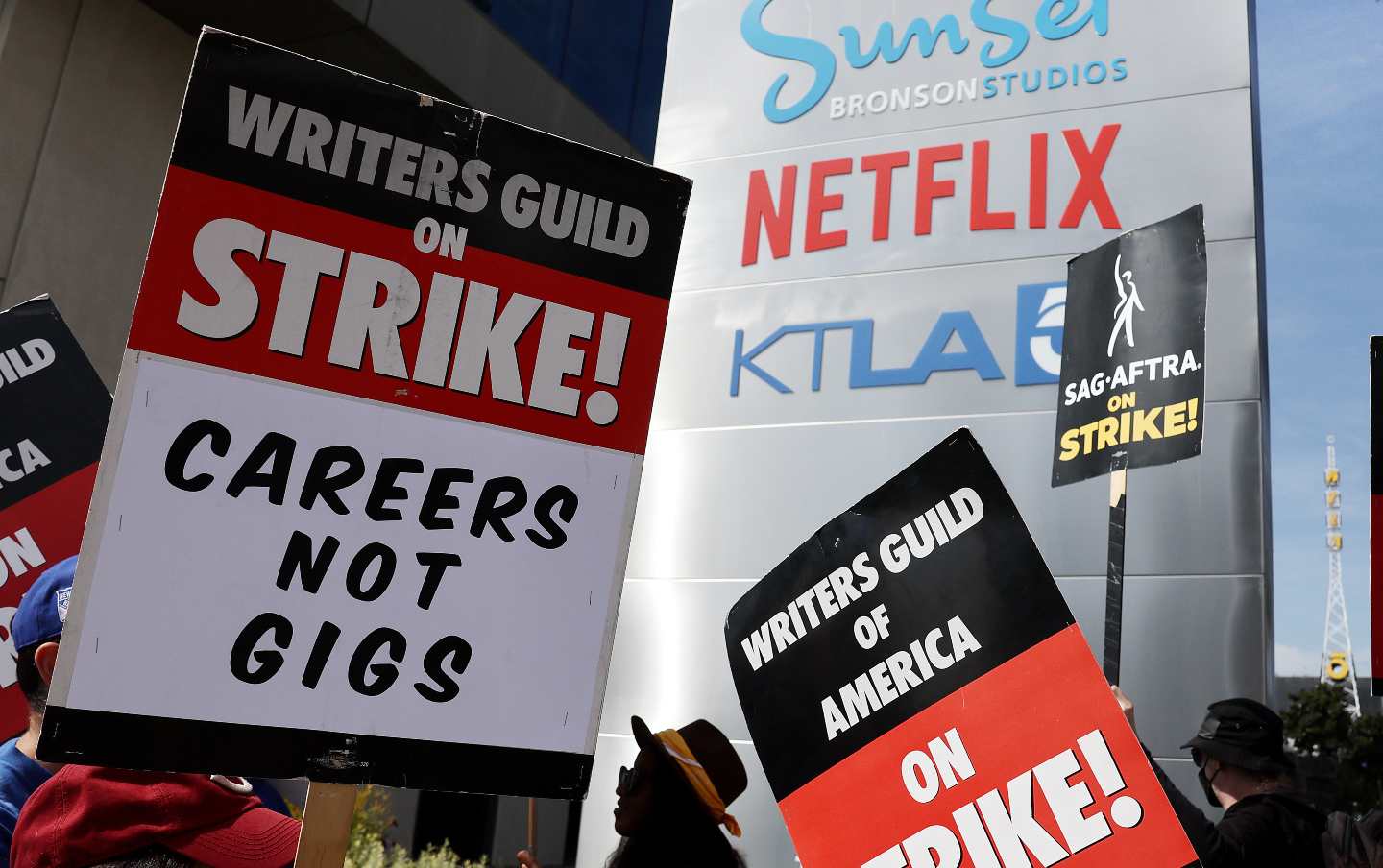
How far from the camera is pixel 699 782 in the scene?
3.29 m

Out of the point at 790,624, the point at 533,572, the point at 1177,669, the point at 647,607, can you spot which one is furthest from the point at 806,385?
the point at 533,572

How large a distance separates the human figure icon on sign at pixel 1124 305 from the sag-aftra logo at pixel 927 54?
2.34m

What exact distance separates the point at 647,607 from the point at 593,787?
998 mm

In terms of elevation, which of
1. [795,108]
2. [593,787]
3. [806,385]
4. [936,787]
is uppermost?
[795,108]

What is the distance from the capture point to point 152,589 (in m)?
1.94

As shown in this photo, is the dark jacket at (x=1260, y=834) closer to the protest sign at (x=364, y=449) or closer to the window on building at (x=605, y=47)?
the protest sign at (x=364, y=449)

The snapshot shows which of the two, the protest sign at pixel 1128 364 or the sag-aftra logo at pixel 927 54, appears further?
the sag-aftra logo at pixel 927 54

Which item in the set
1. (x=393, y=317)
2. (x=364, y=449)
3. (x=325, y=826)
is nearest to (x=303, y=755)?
(x=325, y=826)

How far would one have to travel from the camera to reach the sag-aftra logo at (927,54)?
6227mm

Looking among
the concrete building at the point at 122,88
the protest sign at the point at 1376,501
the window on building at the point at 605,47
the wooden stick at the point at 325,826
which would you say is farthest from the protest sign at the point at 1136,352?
the window on building at the point at 605,47

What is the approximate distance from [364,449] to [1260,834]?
284cm

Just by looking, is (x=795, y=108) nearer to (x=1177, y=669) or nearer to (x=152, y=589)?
(x=1177, y=669)

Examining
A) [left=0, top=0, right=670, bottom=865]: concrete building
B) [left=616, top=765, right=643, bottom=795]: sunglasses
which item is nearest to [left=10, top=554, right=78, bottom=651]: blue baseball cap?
[left=616, top=765, right=643, bottom=795]: sunglasses

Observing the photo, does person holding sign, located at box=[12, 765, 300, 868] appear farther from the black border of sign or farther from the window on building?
the window on building
